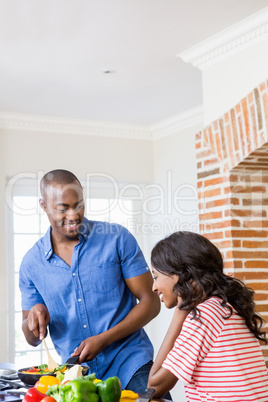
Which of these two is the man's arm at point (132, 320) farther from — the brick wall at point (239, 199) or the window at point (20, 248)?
the window at point (20, 248)

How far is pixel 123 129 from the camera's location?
5609 millimetres

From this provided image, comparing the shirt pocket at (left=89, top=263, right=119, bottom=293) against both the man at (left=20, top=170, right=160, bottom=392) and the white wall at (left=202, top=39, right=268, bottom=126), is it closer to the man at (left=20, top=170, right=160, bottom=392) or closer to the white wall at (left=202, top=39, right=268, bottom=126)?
the man at (left=20, top=170, right=160, bottom=392)

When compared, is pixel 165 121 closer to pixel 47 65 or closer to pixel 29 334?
pixel 47 65

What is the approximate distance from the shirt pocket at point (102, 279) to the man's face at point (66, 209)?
0.17 metres

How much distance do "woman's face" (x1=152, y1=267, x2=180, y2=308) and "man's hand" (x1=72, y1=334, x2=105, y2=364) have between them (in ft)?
1.29

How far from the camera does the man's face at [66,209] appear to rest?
7.79ft

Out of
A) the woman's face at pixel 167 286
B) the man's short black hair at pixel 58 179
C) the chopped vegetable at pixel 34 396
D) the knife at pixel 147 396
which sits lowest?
the knife at pixel 147 396

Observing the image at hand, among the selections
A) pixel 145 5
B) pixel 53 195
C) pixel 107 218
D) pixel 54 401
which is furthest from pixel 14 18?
pixel 107 218

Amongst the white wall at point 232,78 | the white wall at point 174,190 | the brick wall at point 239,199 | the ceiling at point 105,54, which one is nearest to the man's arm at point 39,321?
the brick wall at point 239,199

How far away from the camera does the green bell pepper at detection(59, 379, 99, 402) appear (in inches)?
54.9

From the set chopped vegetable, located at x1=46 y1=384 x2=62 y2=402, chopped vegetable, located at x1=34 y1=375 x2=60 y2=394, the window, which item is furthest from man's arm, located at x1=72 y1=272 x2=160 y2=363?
the window

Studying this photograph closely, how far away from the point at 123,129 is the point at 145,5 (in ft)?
8.54

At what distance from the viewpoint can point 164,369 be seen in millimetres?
1708

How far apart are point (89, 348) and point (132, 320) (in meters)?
0.24
